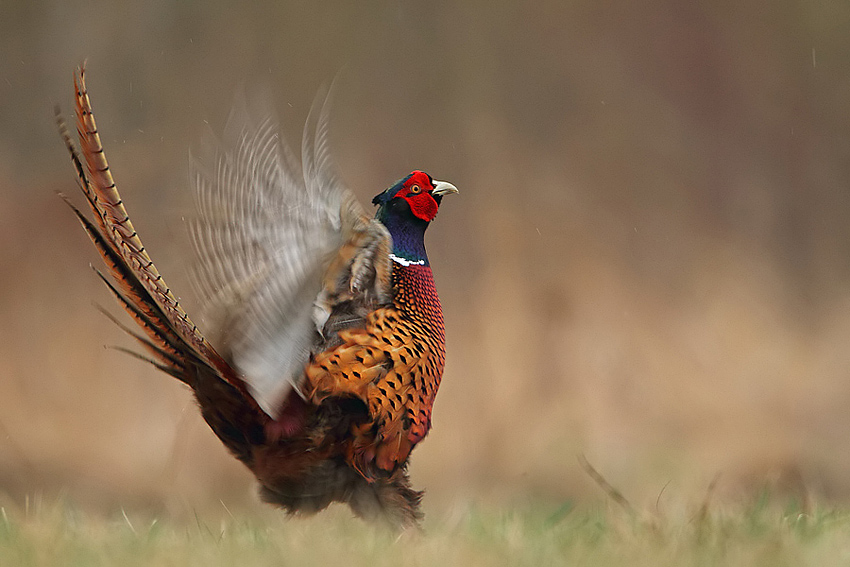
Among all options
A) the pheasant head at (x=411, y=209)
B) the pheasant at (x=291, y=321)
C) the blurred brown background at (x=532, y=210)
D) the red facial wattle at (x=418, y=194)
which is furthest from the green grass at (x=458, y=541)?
the blurred brown background at (x=532, y=210)

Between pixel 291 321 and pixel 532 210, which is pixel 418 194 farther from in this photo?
pixel 532 210

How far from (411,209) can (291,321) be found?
728mm

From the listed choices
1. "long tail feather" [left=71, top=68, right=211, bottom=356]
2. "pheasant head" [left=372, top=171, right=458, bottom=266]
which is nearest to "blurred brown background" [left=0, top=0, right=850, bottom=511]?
"pheasant head" [left=372, top=171, right=458, bottom=266]

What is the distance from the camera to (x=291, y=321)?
97.0 inches

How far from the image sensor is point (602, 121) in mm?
5578

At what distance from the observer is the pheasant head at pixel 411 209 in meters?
3.01

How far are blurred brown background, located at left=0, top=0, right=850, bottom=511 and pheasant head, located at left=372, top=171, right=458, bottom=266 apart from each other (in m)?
2.32

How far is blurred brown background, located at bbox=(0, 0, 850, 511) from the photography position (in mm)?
5266

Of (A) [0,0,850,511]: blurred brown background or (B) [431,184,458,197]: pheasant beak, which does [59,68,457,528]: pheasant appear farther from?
(A) [0,0,850,511]: blurred brown background

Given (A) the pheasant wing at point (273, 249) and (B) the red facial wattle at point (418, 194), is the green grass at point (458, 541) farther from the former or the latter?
(B) the red facial wattle at point (418, 194)

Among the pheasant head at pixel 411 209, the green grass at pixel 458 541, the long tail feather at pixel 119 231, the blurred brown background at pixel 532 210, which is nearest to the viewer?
the green grass at pixel 458 541

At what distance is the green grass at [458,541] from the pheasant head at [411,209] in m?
0.86

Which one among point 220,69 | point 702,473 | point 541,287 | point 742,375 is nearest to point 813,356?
point 742,375

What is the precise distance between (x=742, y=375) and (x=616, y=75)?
188 centimetres
